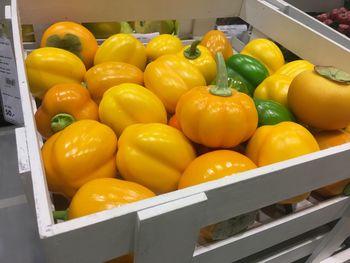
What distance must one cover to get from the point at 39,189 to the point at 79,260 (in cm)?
8

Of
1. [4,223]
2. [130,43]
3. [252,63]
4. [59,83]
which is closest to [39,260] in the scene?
[4,223]

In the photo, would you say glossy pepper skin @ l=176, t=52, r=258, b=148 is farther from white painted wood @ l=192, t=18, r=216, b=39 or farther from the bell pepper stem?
white painted wood @ l=192, t=18, r=216, b=39

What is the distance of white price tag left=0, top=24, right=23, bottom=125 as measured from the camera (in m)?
0.69

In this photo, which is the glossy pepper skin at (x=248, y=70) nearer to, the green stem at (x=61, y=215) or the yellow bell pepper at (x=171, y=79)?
the yellow bell pepper at (x=171, y=79)

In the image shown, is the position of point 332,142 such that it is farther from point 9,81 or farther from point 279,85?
point 9,81

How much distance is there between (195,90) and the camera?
574mm

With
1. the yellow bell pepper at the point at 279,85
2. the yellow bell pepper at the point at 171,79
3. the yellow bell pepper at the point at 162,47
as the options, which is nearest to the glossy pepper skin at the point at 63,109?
the yellow bell pepper at the point at 171,79

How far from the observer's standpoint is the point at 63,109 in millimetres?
632

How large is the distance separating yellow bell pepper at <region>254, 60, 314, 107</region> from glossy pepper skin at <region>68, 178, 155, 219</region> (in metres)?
0.35

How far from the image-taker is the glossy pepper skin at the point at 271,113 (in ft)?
A: 2.04

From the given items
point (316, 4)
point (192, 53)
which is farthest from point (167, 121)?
point (316, 4)

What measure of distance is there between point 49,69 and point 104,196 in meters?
0.35

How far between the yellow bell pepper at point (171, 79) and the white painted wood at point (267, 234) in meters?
0.26

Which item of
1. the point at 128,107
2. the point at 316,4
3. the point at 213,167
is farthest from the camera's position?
the point at 316,4
